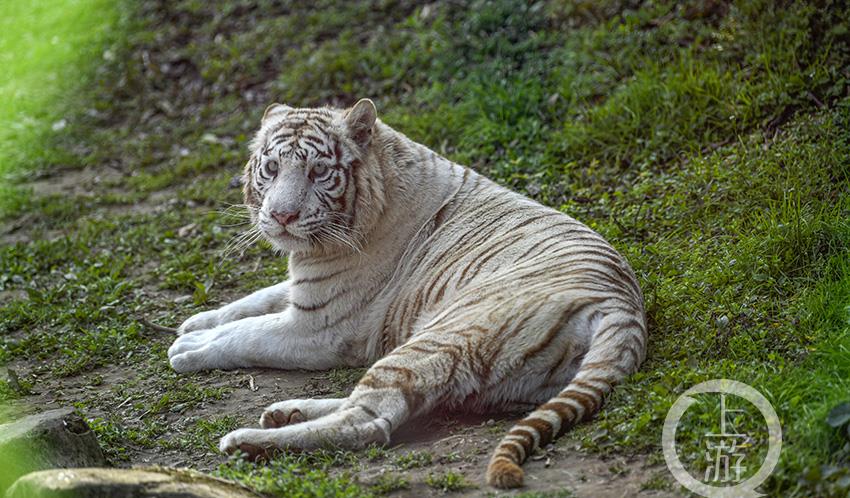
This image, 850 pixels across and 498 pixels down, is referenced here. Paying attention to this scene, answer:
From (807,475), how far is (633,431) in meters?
0.66

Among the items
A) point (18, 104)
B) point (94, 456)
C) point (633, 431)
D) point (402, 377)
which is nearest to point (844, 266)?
point (633, 431)

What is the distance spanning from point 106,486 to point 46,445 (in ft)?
2.36

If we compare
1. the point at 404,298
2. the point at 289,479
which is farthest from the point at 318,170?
the point at 289,479

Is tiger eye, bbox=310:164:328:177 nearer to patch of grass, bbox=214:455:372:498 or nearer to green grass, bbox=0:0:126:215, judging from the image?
patch of grass, bbox=214:455:372:498

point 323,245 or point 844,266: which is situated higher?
point 323,245

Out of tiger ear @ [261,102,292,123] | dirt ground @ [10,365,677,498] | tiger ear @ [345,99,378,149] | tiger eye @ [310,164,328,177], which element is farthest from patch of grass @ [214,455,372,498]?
tiger ear @ [261,102,292,123]

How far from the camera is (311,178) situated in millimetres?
4965

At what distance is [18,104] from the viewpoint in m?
9.93

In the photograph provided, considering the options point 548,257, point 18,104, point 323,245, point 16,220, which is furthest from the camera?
point 18,104

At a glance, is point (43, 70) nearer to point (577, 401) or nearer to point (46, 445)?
point (46, 445)

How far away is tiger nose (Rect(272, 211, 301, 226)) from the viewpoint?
485cm

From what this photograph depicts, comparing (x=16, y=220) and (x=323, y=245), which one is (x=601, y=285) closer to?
(x=323, y=245)

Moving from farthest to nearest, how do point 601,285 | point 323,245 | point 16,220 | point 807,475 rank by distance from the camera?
1. point 16,220
2. point 323,245
3. point 601,285
4. point 807,475

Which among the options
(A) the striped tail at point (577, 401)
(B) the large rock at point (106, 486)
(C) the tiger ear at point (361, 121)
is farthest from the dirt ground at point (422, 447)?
(C) the tiger ear at point (361, 121)
